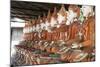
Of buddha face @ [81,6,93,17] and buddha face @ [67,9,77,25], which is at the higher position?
buddha face @ [81,6,93,17]

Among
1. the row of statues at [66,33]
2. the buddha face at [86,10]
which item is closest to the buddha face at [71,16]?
the row of statues at [66,33]

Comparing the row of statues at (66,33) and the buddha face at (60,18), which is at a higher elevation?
the buddha face at (60,18)

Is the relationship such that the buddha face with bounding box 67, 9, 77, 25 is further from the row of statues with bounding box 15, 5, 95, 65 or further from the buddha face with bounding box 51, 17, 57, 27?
the buddha face with bounding box 51, 17, 57, 27

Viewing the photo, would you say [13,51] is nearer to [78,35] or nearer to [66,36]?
[66,36]

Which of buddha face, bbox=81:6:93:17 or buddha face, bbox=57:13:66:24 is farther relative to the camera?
buddha face, bbox=81:6:93:17

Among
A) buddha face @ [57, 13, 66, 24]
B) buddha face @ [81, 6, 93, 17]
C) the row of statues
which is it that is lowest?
the row of statues

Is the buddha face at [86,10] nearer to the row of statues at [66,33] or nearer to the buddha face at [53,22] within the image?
the row of statues at [66,33]

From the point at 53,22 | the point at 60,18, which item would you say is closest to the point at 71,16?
the point at 60,18

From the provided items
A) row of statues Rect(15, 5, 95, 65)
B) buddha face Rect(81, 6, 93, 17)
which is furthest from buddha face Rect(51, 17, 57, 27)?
buddha face Rect(81, 6, 93, 17)

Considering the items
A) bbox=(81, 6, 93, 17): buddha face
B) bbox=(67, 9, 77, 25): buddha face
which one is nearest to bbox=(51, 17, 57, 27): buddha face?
bbox=(67, 9, 77, 25): buddha face

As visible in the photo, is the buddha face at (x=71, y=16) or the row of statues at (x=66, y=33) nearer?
the row of statues at (x=66, y=33)

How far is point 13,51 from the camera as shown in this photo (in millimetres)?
2068

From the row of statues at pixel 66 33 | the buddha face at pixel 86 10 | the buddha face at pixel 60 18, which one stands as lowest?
the row of statues at pixel 66 33
